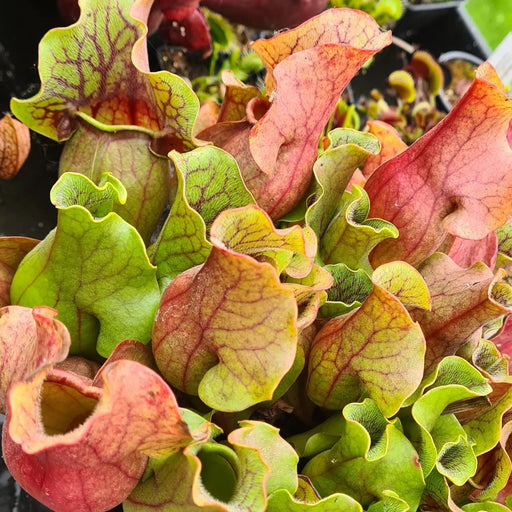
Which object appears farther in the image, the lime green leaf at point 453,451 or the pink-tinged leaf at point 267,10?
the pink-tinged leaf at point 267,10

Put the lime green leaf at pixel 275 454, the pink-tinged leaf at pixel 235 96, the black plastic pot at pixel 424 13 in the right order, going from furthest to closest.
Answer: the black plastic pot at pixel 424 13, the pink-tinged leaf at pixel 235 96, the lime green leaf at pixel 275 454

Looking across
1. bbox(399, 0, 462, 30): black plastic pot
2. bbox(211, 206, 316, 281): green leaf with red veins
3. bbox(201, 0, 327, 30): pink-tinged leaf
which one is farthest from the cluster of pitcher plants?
bbox(399, 0, 462, 30): black plastic pot

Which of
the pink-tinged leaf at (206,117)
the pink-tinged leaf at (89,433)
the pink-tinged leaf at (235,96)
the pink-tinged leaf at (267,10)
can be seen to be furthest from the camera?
the pink-tinged leaf at (267,10)

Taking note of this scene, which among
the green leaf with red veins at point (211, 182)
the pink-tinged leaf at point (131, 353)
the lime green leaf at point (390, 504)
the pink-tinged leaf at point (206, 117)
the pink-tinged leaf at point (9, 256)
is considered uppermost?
the green leaf with red veins at point (211, 182)

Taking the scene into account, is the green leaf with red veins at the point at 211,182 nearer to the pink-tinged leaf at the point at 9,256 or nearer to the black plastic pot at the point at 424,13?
the pink-tinged leaf at the point at 9,256

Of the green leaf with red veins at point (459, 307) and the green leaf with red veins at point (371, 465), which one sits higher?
the green leaf with red veins at point (459, 307)

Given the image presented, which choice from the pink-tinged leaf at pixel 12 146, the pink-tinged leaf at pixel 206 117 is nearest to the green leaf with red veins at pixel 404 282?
the pink-tinged leaf at pixel 206 117

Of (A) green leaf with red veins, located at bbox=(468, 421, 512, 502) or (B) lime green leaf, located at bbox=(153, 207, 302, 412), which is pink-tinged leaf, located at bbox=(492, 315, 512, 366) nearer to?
(A) green leaf with red veins, located at bbox=(468, 421, 512, 502)

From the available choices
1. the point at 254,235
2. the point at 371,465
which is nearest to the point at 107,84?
the point at 254,235
